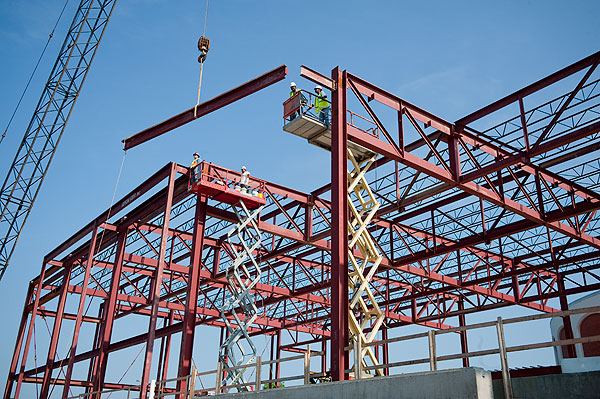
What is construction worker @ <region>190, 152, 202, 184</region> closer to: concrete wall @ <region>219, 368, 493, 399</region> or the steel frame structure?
the steel frame structure

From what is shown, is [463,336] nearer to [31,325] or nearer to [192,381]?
[192,381]

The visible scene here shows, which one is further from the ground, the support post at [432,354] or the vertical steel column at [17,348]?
the vertical steel column at [17,348]

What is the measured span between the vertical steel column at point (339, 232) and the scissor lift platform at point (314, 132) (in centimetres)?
183

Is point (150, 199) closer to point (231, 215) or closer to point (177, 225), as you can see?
point (231, 215)

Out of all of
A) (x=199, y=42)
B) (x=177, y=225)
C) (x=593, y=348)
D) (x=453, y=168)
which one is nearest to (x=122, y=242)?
(x=177, y=225)

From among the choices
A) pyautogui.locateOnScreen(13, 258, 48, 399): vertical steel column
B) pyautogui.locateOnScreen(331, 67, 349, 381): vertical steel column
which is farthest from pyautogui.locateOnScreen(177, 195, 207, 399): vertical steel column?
pyautogui.locateOnScreen(13, 258, 48, 399): vertical steel column

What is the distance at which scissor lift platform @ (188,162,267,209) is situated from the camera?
24.2 metres

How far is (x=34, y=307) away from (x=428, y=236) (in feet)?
94.3

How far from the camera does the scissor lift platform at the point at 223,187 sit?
24.2 m

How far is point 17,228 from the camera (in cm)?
4694

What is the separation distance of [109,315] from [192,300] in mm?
9211

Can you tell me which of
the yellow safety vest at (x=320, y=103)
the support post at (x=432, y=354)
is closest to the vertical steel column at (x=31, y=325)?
the yellow safety vest at (x=320, y=103)

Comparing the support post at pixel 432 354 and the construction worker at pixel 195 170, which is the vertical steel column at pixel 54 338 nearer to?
the construction worker at pixel 195 170

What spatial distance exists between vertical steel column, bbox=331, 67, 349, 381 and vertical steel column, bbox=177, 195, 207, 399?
8.57 meters
